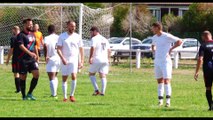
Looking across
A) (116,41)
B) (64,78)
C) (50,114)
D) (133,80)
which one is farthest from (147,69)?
(50,114)

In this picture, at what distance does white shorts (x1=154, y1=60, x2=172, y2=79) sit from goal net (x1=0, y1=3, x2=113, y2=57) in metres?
15.9

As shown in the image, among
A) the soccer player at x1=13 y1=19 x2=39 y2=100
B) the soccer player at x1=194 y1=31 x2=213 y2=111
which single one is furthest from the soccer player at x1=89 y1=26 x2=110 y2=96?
the soccer player at x1=194 y1=31 x2=213 y2=111

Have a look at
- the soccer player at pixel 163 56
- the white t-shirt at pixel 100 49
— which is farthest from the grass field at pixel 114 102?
the white t-shirt at pixel 100 49

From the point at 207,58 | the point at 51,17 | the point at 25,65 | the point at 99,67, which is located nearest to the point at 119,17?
the point at 51,17

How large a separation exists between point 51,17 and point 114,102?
1691 cm

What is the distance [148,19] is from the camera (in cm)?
6078

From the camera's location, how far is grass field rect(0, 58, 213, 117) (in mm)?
14445

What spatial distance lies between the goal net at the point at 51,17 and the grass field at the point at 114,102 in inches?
246

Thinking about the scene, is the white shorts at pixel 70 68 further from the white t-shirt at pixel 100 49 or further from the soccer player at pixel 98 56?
the white t-shirt at pixel 100 49

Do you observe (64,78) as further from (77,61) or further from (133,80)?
(133,80)

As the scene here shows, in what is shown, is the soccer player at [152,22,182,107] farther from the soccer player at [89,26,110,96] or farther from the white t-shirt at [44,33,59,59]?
the soccer player at [89,26,110,96]

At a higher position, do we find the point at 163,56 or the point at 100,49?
the point at 100,49

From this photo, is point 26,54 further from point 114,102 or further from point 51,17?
point 51,17

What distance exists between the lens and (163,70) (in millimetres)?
16406
